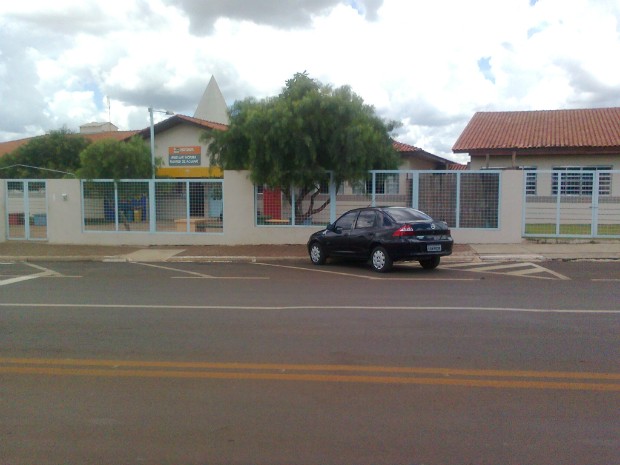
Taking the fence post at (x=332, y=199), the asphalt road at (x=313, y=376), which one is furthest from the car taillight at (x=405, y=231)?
the fence post at (x=332, y=199)

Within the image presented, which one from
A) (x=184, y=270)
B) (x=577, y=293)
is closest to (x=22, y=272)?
(x=184, y=270)

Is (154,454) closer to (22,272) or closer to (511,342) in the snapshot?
(511,342)

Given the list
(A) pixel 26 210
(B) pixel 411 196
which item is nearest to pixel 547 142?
(B) pixel 411 196

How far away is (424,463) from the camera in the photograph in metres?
4.15

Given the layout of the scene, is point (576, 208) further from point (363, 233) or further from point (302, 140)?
point (302, 140)

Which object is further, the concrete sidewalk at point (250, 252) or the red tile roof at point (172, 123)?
the red tile roof at point (172, 123)

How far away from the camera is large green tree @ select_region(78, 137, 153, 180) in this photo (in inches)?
818

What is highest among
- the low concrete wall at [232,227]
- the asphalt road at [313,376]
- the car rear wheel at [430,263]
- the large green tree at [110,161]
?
the large green tree at [110,161]

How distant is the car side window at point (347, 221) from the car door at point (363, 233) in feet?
0.56

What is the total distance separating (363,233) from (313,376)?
328 inches

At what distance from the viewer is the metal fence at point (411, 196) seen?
1867cm

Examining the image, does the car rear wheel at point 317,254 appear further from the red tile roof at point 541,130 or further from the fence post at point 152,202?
the red tile roof at point 541,130

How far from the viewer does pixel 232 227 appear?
20047mm

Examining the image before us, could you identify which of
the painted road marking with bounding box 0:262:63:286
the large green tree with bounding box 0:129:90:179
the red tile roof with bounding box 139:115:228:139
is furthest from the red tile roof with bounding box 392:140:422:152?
the large green tree with bounding box 0:129:90:179
